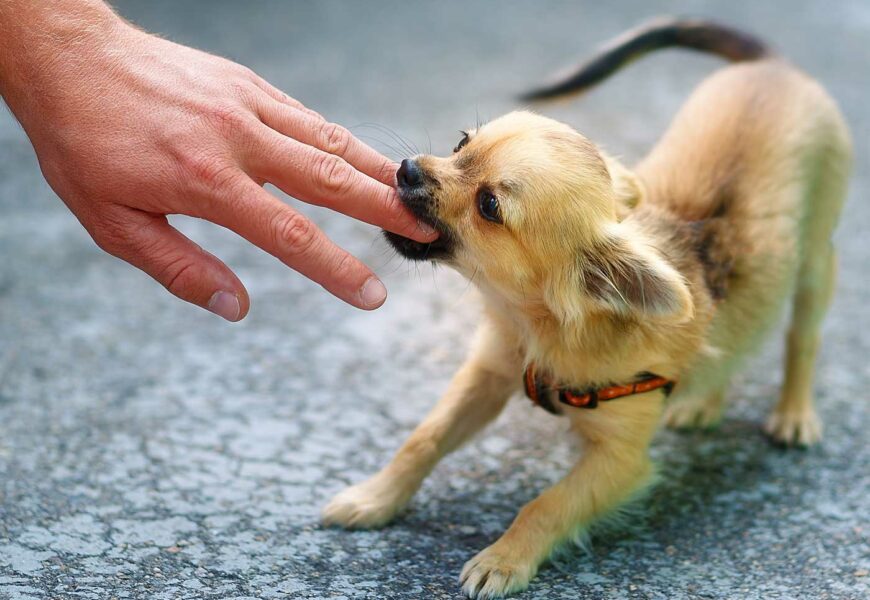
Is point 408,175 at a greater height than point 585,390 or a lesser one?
greater

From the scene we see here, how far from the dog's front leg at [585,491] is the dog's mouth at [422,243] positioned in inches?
24.9

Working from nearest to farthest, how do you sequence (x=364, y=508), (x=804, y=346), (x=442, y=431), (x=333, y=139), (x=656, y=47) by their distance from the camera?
(x=333, y=139) → (x=364, y=508) → (x=442, y=431) → (x=804, y=346) → (x=656, y=47)

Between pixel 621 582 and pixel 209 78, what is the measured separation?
5.60ft

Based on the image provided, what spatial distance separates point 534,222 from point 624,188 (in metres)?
0.53

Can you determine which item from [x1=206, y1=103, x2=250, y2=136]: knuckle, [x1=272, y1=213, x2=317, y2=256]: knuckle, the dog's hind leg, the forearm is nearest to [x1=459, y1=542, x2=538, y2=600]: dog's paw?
[x1=272, y1=213, x2=317, y2=256]: knuckle

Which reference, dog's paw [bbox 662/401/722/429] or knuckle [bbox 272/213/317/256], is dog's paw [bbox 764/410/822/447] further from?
knuckle [bbox 272/213/317/256]

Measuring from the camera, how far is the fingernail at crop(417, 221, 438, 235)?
249cm

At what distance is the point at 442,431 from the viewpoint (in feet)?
9.61

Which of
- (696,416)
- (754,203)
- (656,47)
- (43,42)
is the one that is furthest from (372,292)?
(656,47)

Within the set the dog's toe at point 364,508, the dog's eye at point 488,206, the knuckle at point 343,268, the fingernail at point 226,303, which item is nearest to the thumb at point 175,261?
the fingernail at point 226,303

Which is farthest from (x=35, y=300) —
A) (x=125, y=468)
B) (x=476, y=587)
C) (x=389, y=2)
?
(x=389, y=2)

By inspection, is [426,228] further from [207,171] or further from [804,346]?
[804,346]

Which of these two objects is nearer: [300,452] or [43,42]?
[43,42]

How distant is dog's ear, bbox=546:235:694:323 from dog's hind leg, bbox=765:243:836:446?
47.7 inches
